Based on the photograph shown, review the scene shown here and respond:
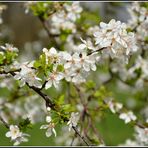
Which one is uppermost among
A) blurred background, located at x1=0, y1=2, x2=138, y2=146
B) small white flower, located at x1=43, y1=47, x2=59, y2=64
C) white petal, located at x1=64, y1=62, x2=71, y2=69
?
small white flower, located at x1=43, y1=47, x2=59, y2=64

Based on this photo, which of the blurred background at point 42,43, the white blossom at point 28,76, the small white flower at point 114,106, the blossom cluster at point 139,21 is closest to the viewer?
the white blossom at point 28,76

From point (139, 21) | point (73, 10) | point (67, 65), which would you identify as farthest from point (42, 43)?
point (67, 65)

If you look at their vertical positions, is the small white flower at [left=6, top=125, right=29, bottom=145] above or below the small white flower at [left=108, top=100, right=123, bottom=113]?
above

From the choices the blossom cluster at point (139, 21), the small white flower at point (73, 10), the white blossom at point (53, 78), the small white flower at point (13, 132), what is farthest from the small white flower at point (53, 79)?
the small white flower at point (73, 10)

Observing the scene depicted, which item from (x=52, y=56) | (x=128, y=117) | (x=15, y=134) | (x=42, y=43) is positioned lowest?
(x=42, y=43)

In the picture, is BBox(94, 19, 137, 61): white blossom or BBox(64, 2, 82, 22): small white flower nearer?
BBox(94, 19, 137, 61): white blossom

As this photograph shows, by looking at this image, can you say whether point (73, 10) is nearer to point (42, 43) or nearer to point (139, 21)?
point (139, 21)

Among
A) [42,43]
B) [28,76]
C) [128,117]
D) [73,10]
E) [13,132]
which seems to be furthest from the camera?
[42,43]

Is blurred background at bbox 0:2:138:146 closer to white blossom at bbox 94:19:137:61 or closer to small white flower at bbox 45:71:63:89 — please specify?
small white flower at bbox 45:71:63:89

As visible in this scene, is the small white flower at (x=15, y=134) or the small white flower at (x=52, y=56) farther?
the small white flower at (x=15, y=134)

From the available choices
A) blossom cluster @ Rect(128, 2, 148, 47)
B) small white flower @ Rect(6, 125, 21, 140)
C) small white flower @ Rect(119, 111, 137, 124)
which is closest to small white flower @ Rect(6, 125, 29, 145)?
small white flower @ Rect(6, 125, 21, 140)

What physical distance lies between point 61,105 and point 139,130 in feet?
3.03

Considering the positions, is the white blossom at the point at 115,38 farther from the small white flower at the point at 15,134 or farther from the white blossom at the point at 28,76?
the small white flower at the point at 15,134

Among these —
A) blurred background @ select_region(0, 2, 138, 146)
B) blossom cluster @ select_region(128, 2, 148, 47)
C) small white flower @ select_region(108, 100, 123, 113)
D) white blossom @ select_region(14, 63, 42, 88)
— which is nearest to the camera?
white blossom @ select_region(14, 63, 42, 88)
